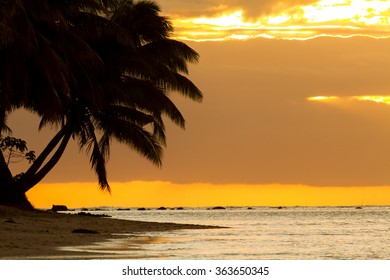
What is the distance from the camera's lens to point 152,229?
30734mm

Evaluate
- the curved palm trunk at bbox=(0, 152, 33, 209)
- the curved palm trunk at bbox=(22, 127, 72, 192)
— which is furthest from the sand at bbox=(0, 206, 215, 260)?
the curved palm trunk at bbox=(22, 127, 72, 192)

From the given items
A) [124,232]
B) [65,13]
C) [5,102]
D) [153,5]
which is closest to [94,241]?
[124,232]

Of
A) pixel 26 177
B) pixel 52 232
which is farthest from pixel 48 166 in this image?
pixel 52 232

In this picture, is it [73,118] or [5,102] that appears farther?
[73,118]

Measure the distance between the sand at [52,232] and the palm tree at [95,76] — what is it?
11.2 feet

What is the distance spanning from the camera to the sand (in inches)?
718

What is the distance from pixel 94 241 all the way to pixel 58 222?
5476 mm

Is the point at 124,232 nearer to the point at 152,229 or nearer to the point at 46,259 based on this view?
the point at 152,229

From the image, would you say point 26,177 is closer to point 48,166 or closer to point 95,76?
point 48,166

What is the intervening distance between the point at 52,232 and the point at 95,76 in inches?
470

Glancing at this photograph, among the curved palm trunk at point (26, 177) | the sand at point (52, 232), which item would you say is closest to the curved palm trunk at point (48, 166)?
the curved palm trunk at point (26, 177)

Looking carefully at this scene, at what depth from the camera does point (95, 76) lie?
34875 millimetres
